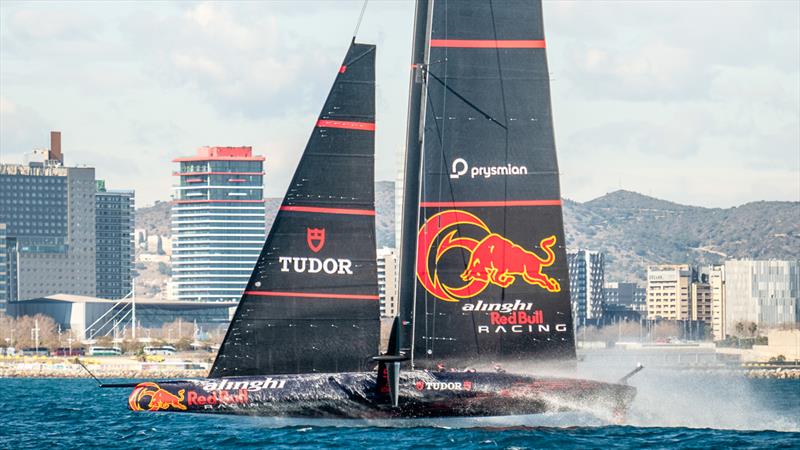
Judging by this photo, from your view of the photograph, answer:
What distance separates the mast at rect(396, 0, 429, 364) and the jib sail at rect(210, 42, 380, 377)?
0.71 m

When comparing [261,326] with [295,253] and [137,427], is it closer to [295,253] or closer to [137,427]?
[295,253]

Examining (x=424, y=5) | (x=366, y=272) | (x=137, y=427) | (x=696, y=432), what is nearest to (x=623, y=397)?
(x=696, y=432)

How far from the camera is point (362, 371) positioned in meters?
32.4

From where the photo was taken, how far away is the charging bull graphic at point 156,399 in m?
31.9

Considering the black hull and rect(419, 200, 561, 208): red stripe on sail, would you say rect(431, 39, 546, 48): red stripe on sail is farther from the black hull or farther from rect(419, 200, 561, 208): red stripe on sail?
the black hull

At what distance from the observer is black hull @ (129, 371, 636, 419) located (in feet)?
104

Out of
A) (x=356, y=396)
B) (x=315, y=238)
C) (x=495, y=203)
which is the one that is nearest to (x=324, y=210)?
(x=315, y=238)

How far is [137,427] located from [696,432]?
15.1 meters

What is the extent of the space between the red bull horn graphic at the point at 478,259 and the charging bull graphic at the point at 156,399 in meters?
5.90

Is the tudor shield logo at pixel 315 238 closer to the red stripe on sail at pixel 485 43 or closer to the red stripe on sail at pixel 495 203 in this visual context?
the red stripe on sail at pixel 495 203

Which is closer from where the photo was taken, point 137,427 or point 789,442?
point 789,442

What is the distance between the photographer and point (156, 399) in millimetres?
32062

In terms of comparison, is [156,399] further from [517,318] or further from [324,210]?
[517,318]

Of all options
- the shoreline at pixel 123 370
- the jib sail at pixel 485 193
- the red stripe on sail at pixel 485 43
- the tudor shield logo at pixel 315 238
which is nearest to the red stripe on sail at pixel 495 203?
the jib sail at pixel 485 193
